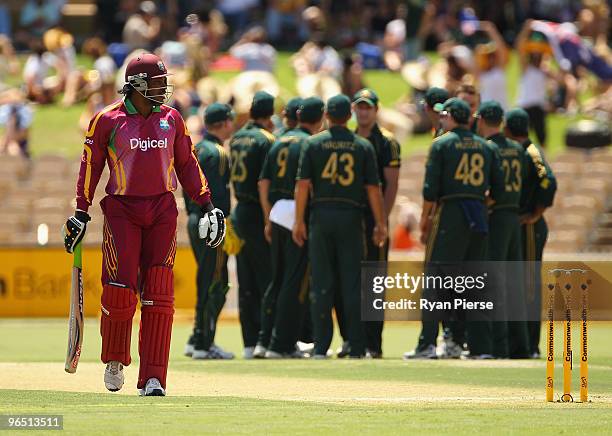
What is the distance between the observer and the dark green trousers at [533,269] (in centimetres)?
1642

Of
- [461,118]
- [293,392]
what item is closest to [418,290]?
[461,118]

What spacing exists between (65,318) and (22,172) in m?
4.18

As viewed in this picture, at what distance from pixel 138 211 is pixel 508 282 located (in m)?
5.63

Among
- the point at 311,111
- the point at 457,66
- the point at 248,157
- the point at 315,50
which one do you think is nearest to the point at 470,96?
the point at 311,111

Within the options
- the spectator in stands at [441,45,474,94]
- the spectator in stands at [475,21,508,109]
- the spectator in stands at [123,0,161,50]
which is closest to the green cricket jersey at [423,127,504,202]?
the spectator in stands at [441,45,474,94]

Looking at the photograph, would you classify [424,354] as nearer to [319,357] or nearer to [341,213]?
[319,357]

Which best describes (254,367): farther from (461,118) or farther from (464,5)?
(464,5)

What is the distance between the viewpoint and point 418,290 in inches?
597

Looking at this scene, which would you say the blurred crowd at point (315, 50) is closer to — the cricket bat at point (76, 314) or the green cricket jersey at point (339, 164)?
the green cricket jersey at point (339, 164)

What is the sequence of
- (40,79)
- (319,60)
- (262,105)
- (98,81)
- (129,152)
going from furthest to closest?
(40,79)
(319,60)
(98,81)
(262,105)
(129,152)

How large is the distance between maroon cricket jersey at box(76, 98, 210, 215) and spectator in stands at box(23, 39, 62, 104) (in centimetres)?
1935

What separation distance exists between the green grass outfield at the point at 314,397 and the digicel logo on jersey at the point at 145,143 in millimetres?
1679

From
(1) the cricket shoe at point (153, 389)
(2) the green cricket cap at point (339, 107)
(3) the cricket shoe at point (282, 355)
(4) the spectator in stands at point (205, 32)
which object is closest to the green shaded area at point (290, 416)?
(1) the cricket shoe at point (153, 389)

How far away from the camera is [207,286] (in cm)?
1573
